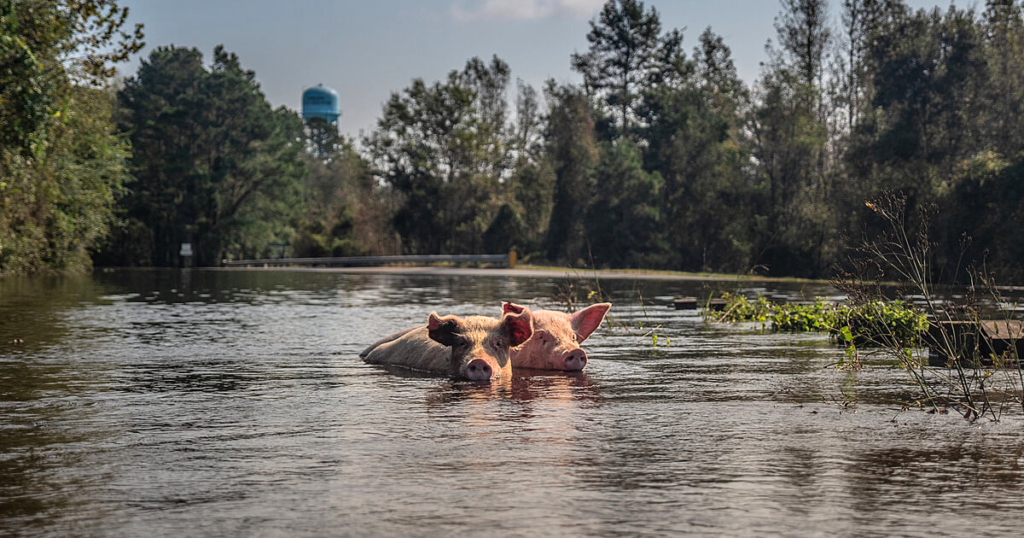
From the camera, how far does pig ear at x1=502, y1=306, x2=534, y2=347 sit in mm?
13531

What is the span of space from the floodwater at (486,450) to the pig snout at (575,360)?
1.38 ft

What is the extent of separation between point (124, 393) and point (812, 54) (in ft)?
201

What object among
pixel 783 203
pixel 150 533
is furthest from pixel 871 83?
pixel 150 533

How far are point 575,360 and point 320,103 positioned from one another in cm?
15120

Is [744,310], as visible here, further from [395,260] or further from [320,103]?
[320,103]

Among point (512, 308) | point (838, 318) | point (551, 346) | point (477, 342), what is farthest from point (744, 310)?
point (477, 342)

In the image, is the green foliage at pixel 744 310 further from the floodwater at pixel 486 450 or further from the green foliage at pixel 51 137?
the green foliage at pixel 51 137

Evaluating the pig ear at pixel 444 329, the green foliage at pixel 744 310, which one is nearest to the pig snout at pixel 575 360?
the pig ear at pixel 444 329

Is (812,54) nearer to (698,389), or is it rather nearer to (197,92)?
(197,92)

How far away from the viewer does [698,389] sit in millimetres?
12875

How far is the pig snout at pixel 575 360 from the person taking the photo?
14.5 meters

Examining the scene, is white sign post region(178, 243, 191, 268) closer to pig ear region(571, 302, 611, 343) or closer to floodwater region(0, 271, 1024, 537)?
floodwater region(0, 271, 1024, 537)

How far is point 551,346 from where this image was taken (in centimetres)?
1485

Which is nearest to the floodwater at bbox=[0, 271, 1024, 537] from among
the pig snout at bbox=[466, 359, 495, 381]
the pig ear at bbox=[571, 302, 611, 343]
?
the pig snout at bbox=[466, 359, 495, 381]
